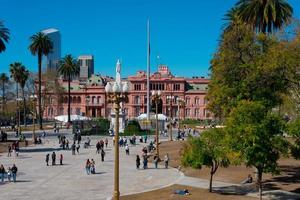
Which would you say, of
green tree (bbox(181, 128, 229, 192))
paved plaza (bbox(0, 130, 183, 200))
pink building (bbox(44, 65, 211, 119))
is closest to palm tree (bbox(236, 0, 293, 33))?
paved plaza (bbox(0, 130, 183, 200))

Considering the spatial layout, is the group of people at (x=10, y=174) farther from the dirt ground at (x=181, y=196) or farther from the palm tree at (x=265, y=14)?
the palm tree at (x=265, y=14)

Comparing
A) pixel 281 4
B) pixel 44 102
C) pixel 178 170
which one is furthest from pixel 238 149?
pixel 44 102

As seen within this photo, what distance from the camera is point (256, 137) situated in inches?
1104

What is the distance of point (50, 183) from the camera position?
37.8 metres

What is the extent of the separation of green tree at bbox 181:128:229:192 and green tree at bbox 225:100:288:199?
138 inches

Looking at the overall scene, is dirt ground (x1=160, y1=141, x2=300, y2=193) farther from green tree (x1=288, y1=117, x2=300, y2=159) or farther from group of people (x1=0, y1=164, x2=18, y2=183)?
group of people (x1=0, y1=164, x2=18, y2=183)

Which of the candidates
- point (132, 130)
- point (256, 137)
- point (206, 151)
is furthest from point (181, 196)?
point (132, 130)

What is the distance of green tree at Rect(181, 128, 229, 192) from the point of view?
3303cm

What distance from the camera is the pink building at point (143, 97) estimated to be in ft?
512

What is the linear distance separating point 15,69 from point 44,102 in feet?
76.2

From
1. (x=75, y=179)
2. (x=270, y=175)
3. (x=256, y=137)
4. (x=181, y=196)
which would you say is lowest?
(x=181, y=196)

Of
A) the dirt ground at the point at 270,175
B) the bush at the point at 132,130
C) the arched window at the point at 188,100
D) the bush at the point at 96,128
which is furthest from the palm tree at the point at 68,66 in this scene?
the dirt ground at the point at 270,175

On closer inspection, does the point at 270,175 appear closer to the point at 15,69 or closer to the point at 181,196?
the point at 181,196

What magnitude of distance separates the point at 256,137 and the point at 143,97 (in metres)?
130
